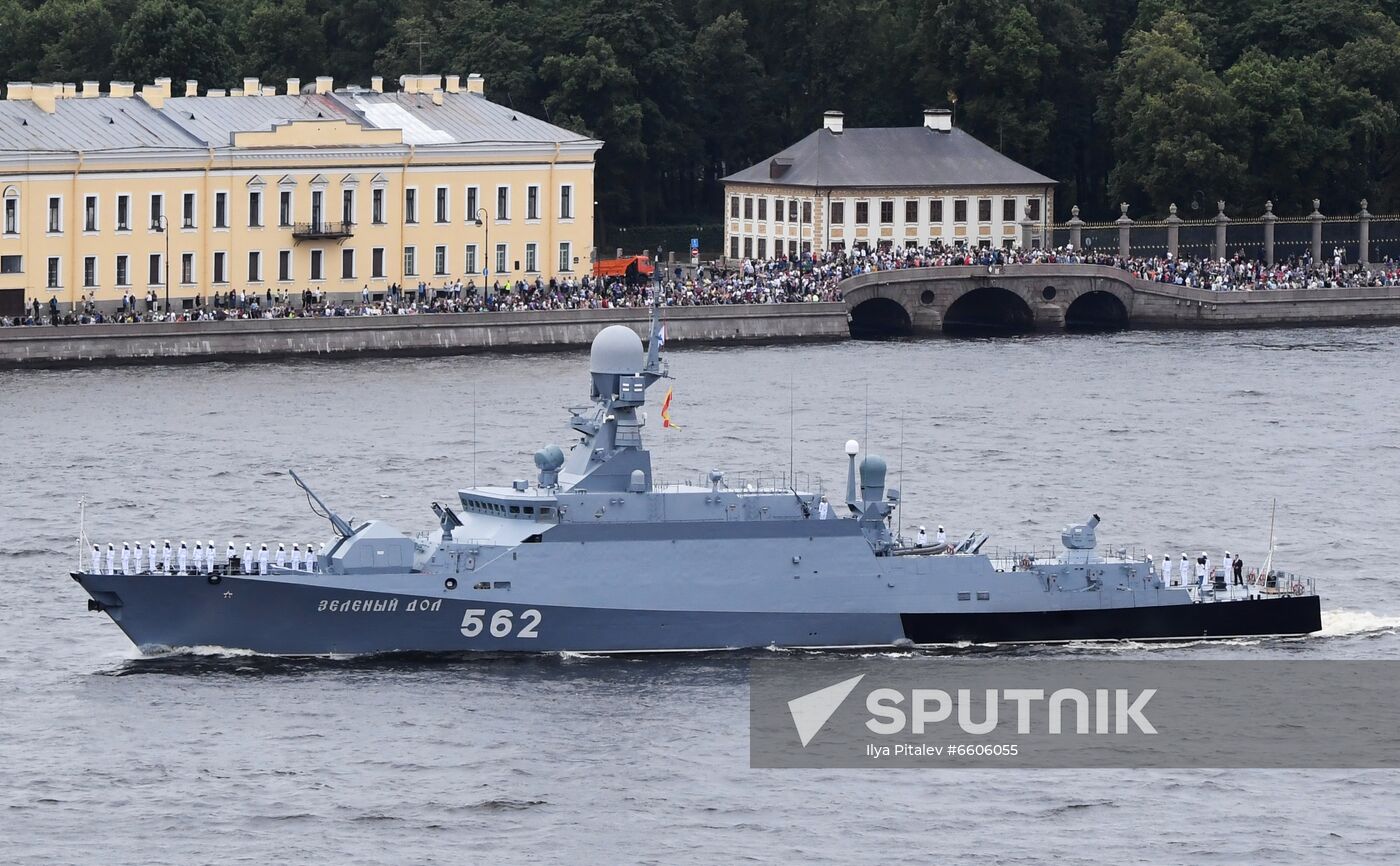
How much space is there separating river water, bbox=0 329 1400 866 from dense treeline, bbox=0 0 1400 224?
20.6 metres

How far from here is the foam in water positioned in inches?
2697

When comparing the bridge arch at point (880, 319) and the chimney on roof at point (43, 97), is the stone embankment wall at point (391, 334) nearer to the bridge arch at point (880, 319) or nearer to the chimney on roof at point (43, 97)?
A: the bridge arch at point (880, 319)

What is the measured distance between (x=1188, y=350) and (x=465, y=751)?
6286 centimetres

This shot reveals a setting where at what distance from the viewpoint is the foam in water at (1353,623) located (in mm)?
68500

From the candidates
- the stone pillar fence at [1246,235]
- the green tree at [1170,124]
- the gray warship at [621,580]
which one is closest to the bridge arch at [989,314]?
the stone pillar fence at [1246,235]

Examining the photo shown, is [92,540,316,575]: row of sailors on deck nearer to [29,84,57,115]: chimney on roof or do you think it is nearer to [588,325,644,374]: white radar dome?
[588,325,644,374]: white radar dome

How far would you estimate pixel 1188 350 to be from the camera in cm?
11762

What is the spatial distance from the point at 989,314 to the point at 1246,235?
40.9ft

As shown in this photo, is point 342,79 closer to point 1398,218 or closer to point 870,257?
point 870,257

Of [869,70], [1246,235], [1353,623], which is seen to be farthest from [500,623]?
[869,70]

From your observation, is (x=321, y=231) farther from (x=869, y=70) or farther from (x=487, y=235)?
(x=869, y=70)

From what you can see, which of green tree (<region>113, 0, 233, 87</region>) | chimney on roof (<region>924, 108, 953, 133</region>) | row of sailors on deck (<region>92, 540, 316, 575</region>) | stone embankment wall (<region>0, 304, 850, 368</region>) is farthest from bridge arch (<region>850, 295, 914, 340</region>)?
row of sailors on deck (<region>92, 540, 316, 575</region>)

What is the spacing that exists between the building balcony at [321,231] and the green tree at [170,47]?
19840mm

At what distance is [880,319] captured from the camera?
5037 inches
